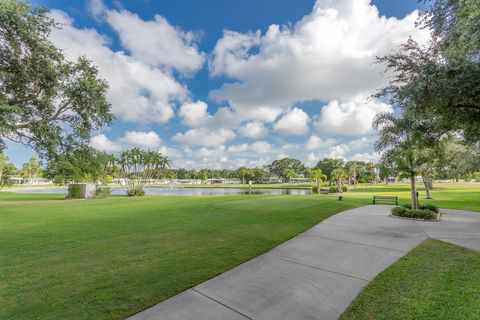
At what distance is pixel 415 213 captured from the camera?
1154 cm

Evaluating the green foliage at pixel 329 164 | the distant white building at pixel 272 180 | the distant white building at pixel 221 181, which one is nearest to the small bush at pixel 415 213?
the green foliage at pixel 329 164

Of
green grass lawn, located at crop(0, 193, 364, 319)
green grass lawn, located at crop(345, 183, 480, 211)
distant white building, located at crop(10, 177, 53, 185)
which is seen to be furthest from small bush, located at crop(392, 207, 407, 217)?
distant white building, located at crop(10, 177, 53, 185)

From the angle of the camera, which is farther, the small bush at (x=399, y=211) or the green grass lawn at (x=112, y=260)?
the small bush at (x=399, y=211)

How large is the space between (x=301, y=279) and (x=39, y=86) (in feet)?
38.4

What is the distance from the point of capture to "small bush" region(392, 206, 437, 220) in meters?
11.2

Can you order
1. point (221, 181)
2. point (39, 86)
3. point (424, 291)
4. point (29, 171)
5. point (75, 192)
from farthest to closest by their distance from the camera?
1. point (221, 181)
2. point (29, 171)
3. point (75, 192)
4. point (39, 86)
5. point (424, 291)

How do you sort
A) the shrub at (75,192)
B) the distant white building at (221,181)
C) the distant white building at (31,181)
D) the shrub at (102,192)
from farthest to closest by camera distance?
the distant white building at (221,181), the distant white building at (31,181), the shrub at (102,192), the shrub at (75,192)

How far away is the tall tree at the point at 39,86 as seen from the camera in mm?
8695

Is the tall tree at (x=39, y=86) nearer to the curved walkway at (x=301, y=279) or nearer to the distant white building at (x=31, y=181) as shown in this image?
the curved walkway at (x=301, y=279)

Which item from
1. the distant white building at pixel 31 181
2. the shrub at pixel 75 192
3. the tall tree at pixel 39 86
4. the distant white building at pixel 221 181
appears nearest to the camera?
the tall tree at pixel 39 86

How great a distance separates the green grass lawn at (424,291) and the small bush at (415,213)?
19.5 feet

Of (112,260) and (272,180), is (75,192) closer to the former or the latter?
(112,260)

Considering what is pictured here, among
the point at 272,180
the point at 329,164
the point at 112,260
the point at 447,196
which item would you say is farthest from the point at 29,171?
the point at 447,196

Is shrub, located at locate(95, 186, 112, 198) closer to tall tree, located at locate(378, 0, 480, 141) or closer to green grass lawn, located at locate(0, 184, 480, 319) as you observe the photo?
green grass lawn, located at locate(0, 184, 480, 319)
